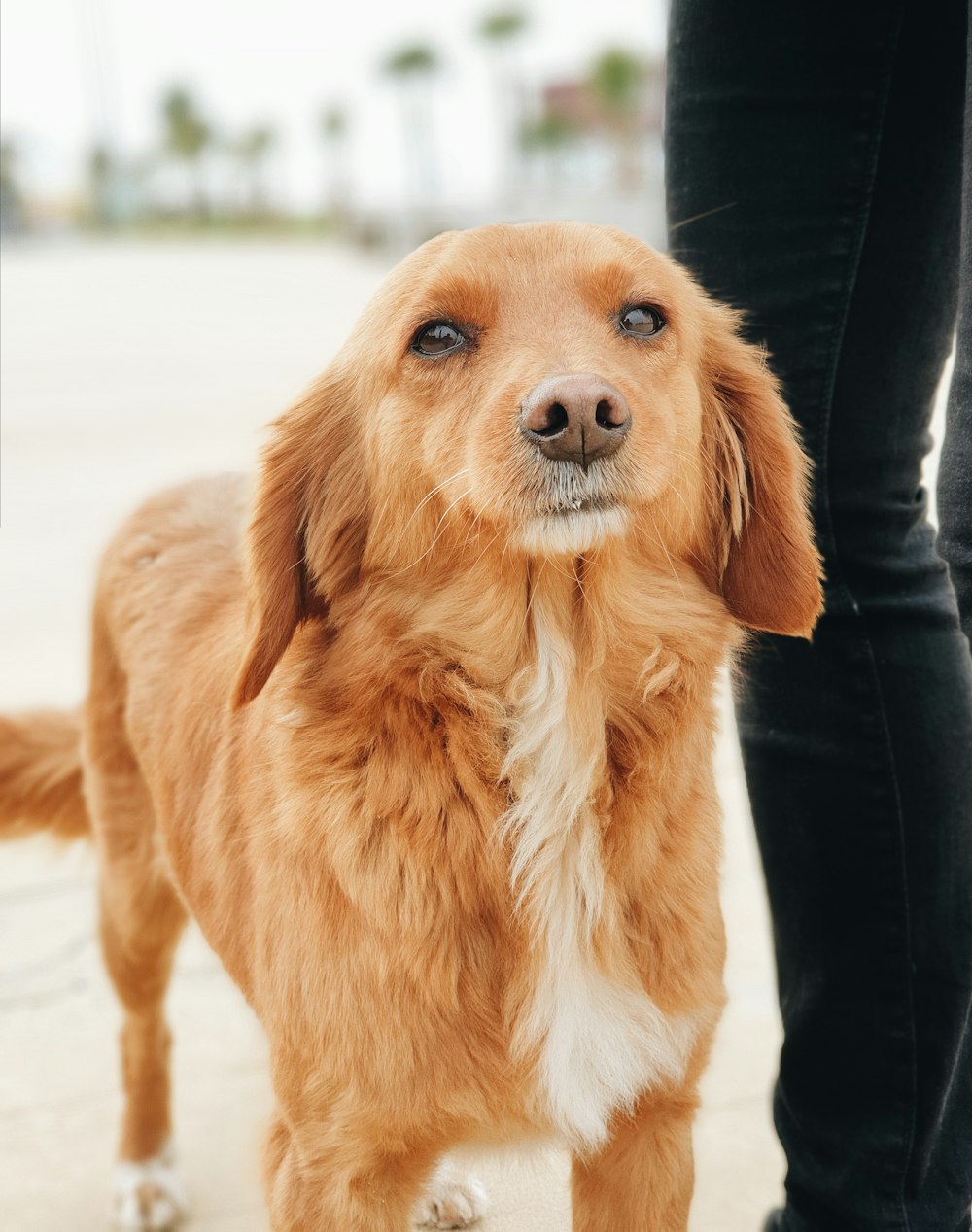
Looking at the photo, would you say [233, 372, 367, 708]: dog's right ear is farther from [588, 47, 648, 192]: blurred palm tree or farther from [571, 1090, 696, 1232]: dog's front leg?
[588, 47, 648, 192]: blurred palm tree

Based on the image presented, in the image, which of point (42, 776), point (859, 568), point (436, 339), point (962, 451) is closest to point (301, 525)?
point (436, 339)

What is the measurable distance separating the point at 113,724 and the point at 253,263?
3059 cm

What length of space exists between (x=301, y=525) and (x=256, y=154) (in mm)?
94033

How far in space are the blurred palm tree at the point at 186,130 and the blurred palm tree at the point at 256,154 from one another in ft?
11.1

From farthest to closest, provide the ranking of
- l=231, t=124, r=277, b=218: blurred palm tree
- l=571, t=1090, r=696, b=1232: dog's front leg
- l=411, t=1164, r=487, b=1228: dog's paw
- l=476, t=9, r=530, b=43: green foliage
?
l=231, t=124, r=277, b=218: blurred palm tree < l=476, t=9, r=530, b=43: green foliage < l=411, t=1164, r=487, b=1228: dog's paw < l=571, t=1090, r=696, b=1232: dog's front leg

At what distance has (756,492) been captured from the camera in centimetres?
190

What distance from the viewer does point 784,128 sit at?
5.69 feet

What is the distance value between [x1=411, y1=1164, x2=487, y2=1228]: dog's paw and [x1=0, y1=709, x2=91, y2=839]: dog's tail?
3.32 ft

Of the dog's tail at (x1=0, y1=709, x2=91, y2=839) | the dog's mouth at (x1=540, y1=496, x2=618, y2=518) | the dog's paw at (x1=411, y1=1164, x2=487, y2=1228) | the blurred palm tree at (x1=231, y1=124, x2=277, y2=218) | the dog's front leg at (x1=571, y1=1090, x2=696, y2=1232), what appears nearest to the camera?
the dog's mouth at (x1=540, y1=496, x2=618, y2=518)

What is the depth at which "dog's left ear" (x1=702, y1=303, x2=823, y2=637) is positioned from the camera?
1.80 metres

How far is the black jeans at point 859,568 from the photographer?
5.61 ft

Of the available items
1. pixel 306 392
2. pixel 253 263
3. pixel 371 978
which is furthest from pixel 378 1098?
pixel 253 263

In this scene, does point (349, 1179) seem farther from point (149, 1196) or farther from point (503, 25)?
point (503, 25)

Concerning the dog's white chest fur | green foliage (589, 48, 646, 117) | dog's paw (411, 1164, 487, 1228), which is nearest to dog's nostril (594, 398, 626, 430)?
the dog's white chest fur
